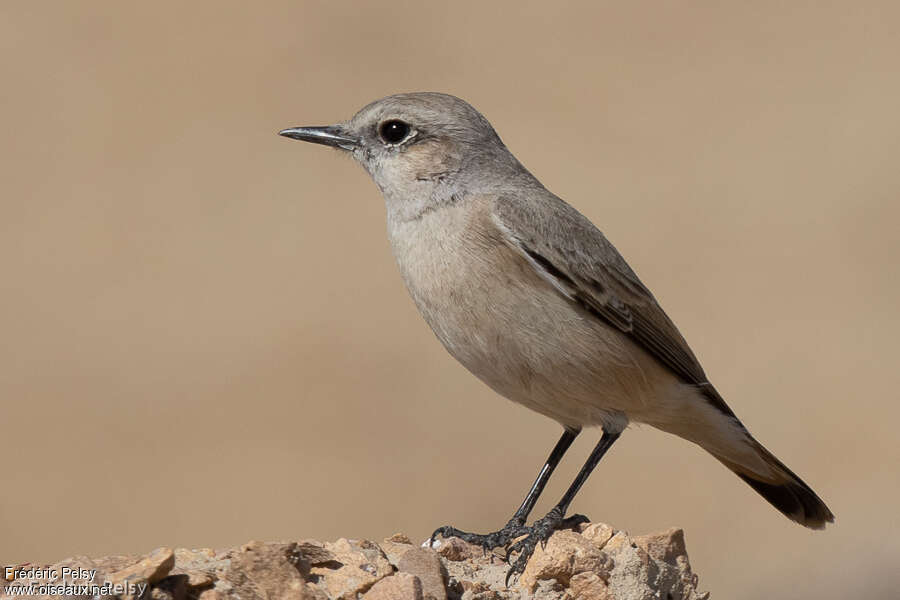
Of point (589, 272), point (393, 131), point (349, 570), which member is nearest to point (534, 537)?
point (349, 570)

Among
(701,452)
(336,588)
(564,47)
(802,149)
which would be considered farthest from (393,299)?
(336,588)

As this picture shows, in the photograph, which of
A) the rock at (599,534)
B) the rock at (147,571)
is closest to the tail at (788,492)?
the rock at (599,534)

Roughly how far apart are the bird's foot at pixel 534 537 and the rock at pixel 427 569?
0.48 metres

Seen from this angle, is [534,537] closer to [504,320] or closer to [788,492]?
[504,320]

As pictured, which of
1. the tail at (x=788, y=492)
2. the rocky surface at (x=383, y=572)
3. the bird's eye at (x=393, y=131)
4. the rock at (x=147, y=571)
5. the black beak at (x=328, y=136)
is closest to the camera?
the rock at (x=147, y=571)

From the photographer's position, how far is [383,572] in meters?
5.97

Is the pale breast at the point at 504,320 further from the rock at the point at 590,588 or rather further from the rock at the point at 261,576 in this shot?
the rock at the point at 261,576

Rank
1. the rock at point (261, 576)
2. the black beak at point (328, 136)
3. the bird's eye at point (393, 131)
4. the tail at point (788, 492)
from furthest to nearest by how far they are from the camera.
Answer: the tail at point (788, 492), the black beak at point (328, 136), the bird's eye at point (393, 131), the rock at point (261, 576)

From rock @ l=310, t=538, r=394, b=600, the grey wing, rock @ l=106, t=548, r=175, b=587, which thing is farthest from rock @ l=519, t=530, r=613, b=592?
rock @ l=106, t=548, r=175, b=587

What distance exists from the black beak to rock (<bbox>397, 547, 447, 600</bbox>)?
8.12 feet

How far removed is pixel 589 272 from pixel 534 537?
1.49 meters

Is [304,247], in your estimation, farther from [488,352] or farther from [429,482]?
[488,352]

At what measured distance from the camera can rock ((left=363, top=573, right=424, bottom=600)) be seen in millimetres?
5668

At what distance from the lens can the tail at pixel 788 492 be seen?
791 centimetres
